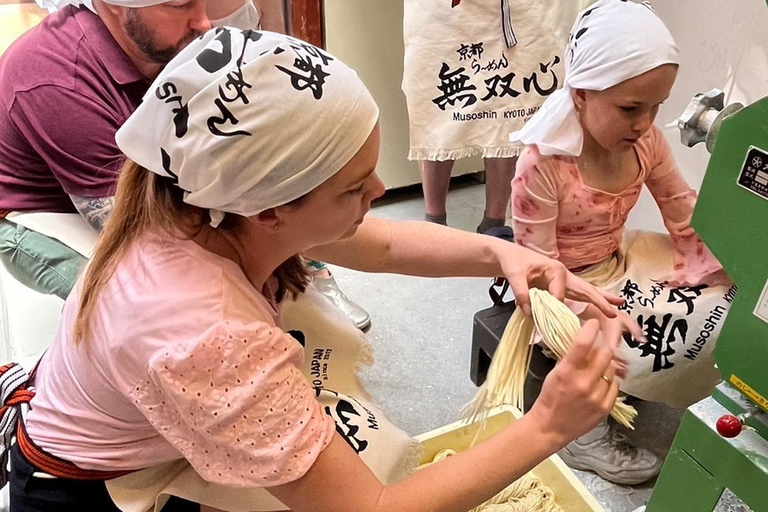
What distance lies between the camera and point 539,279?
117 centimetres

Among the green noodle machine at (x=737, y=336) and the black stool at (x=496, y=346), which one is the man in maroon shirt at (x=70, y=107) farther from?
the green noodle machine at (x=737, y=336)

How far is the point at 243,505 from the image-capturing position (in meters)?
1.01

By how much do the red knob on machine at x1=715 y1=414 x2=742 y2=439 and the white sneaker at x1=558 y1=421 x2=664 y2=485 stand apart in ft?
2.23

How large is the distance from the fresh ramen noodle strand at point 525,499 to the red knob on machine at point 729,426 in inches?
22.1

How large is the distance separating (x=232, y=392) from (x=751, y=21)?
166 centimetres

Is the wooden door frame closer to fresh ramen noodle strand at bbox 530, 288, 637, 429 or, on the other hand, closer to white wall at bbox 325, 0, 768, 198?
white wall at bbox 325, 0, 768, 198

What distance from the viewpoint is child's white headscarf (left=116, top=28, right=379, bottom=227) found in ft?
2.59

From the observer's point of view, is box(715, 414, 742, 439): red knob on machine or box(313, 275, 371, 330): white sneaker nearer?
box(715, 414, 742, 439): red knob on machine

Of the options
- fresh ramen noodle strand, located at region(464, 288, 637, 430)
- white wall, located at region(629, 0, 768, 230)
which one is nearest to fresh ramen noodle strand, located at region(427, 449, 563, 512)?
fresh ramen noodle strand, located at region(464, 288, 637, 430)

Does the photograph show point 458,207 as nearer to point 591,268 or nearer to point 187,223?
point 591,268

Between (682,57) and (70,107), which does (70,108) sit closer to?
(70,107)

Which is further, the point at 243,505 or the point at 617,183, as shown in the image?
the point at 617,183

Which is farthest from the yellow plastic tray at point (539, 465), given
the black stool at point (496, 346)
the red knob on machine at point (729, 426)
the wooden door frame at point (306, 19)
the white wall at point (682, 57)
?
the wooden door frame at point (306, 19)

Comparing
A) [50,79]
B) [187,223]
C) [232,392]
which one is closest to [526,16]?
[50,79]
